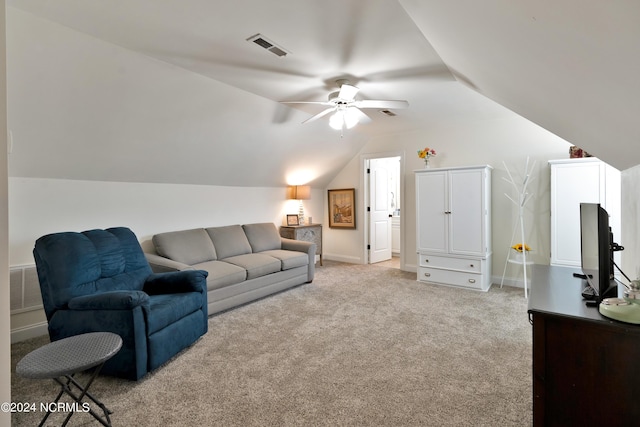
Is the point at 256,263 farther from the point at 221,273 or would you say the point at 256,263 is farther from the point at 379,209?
the point at 379,209

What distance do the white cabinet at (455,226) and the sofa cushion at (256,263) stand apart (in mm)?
2254

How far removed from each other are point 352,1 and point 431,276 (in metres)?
3.91

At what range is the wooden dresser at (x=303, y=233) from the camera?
5449 millimetres

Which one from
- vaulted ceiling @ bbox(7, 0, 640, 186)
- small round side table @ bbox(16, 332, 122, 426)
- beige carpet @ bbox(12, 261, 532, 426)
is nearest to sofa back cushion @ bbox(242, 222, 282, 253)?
vaulted ceiling @ bbox(7, 0, 640, 186)

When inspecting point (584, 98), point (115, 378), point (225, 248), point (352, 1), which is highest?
point (352, 1)

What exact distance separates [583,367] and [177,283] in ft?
9.36

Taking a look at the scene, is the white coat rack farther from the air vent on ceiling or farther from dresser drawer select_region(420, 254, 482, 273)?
the air vent on ceiling

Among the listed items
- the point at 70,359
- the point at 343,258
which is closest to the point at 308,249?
the point at 343,258

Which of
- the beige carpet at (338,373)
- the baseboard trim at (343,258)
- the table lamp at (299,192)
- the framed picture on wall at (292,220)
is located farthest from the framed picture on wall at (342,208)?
the beige carpet at (338,373)

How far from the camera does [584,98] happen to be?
1.37m

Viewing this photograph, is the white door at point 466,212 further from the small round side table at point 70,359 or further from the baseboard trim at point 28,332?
the baseboard trim at point 28,332

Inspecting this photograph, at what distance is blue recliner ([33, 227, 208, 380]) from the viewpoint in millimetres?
2170

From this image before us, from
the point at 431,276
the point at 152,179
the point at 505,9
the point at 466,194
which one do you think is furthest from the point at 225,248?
the point at 505,9

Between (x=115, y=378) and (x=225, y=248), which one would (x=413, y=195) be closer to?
(x=225, y=248)
